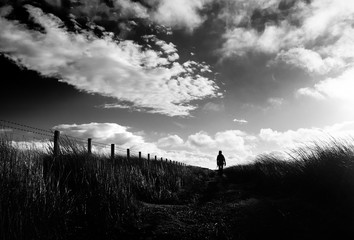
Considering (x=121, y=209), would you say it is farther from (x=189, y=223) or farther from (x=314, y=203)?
(x=314, y=203)

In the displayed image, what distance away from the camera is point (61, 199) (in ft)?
12.3

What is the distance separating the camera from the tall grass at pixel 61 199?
9.91 feet

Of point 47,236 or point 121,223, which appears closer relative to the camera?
point 47,236

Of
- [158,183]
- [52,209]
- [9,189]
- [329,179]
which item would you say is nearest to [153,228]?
[52,209]

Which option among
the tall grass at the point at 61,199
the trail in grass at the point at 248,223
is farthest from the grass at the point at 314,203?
the tall grass at the point at 61,199

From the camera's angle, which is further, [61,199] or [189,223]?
[189,223]

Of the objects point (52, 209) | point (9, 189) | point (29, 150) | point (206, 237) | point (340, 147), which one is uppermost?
point (340, 147)

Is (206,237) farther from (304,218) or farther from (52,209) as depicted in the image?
(52,209)

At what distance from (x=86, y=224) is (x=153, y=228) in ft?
2.95

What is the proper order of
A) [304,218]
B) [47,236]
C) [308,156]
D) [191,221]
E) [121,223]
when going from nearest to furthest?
1. [47,236]
2. [121,223]
3. [304,218]
4. [191,221]
5. [308,156]

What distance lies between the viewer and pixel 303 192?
6.25 meters

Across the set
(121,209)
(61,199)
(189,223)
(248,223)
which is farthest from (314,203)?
(61,199)

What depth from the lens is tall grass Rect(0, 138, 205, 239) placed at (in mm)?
3022

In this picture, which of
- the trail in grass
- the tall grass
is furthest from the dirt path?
the tall grass
